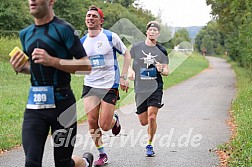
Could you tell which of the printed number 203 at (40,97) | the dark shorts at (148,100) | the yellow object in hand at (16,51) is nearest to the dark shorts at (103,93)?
the dark shorts at (148,100)

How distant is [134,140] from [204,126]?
9.00ft

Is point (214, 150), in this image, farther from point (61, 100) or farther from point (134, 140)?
point (61, 100)

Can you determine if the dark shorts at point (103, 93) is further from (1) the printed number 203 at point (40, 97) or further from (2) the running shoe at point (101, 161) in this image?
(1) the printed number 203 at point (40, 97)

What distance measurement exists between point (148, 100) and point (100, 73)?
126 cm

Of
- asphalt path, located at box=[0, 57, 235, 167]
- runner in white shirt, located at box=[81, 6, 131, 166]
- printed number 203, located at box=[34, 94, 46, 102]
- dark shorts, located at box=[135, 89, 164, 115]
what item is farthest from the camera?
dark shorts, located at box=[135, 89, 164, 115]

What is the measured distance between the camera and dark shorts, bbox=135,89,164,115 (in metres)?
7.63

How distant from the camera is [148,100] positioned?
767 cm

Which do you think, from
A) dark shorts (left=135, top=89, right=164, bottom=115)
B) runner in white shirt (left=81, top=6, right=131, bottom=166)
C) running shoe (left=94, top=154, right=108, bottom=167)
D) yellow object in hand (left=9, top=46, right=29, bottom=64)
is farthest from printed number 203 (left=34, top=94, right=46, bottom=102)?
dark shorts (left=135, top=89, right=164, bottom=115)

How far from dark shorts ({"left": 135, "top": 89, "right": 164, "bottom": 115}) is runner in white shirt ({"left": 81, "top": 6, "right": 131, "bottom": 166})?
0.84m

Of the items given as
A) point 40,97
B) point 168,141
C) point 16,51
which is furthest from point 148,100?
point 16,51

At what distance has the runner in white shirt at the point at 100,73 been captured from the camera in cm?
667

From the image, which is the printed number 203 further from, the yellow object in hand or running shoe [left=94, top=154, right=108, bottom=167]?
running shoe [left=94, top=154, right=108, bottom=167]

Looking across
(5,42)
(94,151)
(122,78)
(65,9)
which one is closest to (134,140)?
(94,151)

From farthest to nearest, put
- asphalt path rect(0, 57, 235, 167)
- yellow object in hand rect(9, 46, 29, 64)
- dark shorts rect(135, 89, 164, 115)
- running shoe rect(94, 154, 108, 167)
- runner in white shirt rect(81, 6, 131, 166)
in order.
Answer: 1. dark shorts rect(135, 89, 164, 115)
2. asphalt path rect(0, 57, 235, 167)
3. running shoe rect(94, 154, 108, 167)
4. runner in white shirt rect(81, 6, 131, 166)
5. yellow object in hand rect(9, 46, 29, 64)
